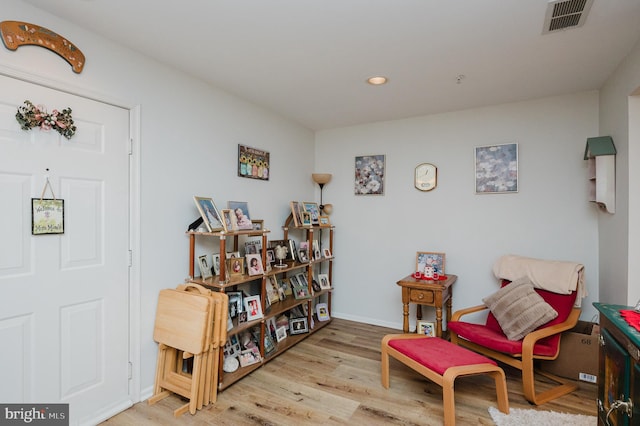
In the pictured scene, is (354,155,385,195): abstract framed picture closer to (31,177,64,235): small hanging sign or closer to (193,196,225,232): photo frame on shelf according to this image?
(193,196,225,232): photo frame on shelf

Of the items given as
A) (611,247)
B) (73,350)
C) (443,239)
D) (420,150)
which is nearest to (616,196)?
(611,247)

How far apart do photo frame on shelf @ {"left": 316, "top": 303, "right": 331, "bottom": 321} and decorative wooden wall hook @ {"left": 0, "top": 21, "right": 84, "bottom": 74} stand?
3206mm

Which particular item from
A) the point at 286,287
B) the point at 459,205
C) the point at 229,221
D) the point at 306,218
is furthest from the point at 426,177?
the point at 229,221

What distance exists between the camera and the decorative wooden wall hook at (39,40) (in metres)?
1.69

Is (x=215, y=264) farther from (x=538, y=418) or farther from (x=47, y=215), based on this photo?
(x=538, y=418)

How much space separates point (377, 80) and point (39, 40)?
7.30ft

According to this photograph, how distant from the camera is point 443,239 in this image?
362cm

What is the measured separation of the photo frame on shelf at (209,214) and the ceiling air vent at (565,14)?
2520mm

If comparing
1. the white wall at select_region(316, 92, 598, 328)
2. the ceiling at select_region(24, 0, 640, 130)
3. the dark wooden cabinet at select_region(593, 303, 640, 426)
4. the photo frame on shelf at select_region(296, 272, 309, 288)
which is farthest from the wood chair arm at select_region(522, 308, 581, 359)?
the photo frame on shelf at select_region(296, 272, 309, 288)

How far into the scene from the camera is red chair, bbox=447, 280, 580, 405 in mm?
2332

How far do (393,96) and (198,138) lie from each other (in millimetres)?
1815

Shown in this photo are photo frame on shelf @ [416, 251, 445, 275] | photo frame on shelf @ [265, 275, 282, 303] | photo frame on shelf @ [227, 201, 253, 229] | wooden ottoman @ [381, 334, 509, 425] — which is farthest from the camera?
photo frame on shelf @ [416, 251, 445, 275]

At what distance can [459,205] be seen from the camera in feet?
11.6

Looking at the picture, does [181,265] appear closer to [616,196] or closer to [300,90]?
[300,90]
